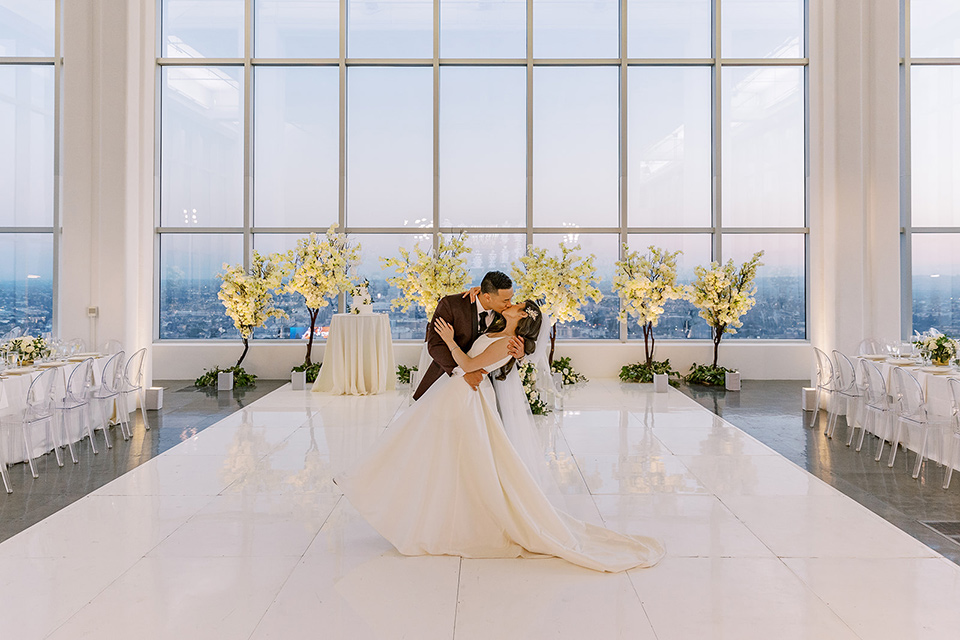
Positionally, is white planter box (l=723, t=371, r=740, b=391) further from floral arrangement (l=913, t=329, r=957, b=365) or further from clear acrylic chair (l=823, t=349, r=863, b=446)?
floral arrangement (l=913, t=329, r=957, b=365)

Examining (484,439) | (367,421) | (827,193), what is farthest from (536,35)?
(484,439)

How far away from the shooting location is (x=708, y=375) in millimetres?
10789

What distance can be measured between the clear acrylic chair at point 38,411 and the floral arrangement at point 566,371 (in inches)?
260

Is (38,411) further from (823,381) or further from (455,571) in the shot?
(823,381)

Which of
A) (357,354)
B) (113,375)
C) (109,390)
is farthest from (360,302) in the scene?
(109,390)

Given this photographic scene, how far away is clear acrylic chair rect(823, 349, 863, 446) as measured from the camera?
6945 mm

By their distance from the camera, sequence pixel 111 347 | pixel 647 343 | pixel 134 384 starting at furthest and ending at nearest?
1. pixel 647 343
2. pixel 134 384
3. pixel 111 347

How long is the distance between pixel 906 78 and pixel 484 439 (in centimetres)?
1088

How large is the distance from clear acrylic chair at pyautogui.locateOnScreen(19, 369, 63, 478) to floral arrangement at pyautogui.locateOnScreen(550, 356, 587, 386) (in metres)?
6.61

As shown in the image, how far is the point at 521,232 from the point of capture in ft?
39.1

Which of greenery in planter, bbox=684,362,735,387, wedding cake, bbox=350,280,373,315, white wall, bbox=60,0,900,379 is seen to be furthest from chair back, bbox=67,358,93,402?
greenery in planter, bbox=684,362,735,387

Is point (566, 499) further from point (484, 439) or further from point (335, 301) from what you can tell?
point (335, 301)

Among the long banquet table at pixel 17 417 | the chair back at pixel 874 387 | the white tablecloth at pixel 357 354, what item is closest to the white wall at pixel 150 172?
the long banquet table at pixel 17 417

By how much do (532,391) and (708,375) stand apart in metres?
4.09
